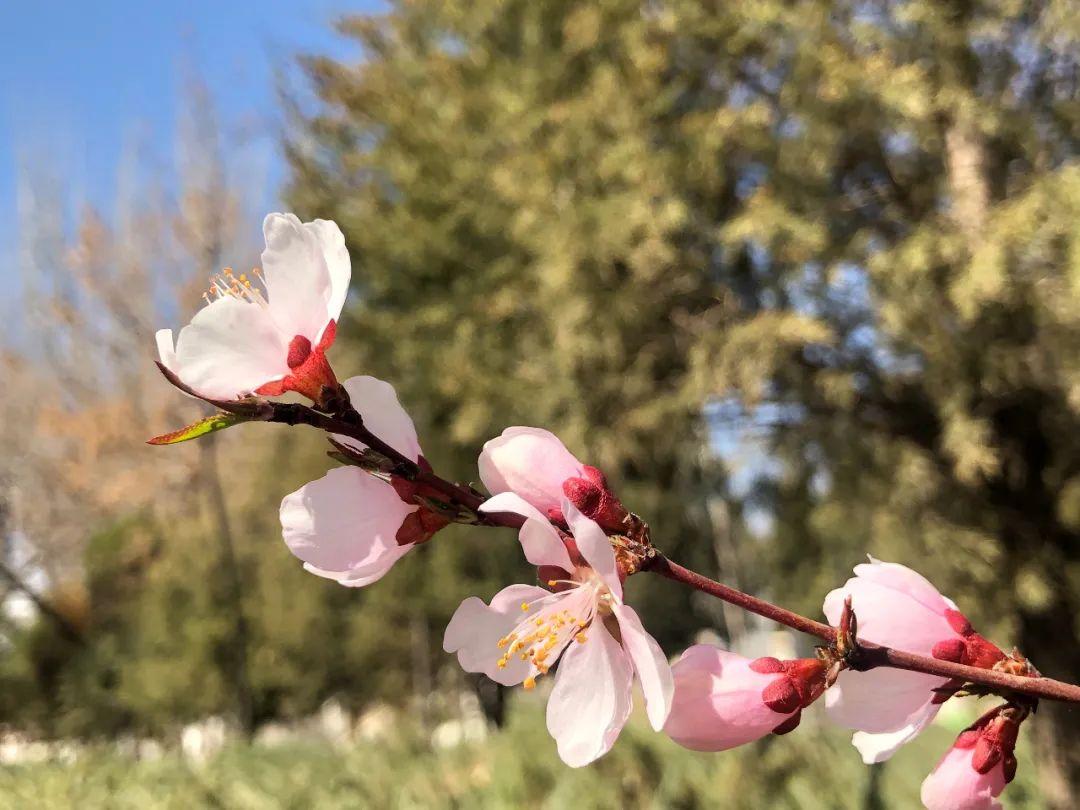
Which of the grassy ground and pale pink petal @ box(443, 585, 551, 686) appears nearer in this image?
pale pink petal @ box(443, 585, 551, 686)

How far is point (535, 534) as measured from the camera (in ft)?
1.81

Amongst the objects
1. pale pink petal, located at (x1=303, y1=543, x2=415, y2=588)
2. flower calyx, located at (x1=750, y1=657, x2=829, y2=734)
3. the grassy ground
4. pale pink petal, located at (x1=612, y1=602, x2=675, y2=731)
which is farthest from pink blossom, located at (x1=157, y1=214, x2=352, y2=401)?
the grassy ground

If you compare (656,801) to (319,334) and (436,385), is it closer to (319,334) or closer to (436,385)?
(319,334)

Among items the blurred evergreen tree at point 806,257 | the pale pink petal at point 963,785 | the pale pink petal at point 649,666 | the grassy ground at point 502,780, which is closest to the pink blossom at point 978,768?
the pale pink petal at point 963,785

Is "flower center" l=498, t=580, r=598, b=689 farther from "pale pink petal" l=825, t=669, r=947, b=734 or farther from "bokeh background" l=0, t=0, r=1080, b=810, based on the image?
"bokeh background" l=0, t=0, r=1080, b=810

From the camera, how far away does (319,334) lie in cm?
59

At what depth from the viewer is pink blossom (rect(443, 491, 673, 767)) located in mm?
528

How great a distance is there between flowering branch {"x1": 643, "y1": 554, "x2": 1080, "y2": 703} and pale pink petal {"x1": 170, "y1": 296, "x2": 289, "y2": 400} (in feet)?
0.92

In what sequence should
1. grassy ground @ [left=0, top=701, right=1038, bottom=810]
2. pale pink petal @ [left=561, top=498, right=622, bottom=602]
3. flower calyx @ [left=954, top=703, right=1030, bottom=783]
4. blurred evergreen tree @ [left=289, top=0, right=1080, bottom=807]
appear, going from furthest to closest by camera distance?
blurred evergreen tree @ [left=289, top=0, right=1080, bottom=807]
grassy ground @ [left=0, top=701, right=1038, bottom=810]
flower calyx @ [left=954, top=703, right=1030, bottom=783]
pale pink petal @ [left=561, top=498, right=622, bottom=602]

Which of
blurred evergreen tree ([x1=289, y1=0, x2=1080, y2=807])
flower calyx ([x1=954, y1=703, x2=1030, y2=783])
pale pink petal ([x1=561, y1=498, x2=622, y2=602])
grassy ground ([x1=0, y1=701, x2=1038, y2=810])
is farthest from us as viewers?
blurred evergreen tree ([x1=289, y1=0, x2=1080, y2=807])

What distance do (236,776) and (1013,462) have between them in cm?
308

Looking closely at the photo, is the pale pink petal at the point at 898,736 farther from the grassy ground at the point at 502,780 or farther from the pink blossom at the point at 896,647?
the grassy ground at the point at 502,780

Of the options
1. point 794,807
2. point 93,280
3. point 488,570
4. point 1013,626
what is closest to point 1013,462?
point 1013,626

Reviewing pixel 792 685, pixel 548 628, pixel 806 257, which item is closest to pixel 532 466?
pixel 548 628
